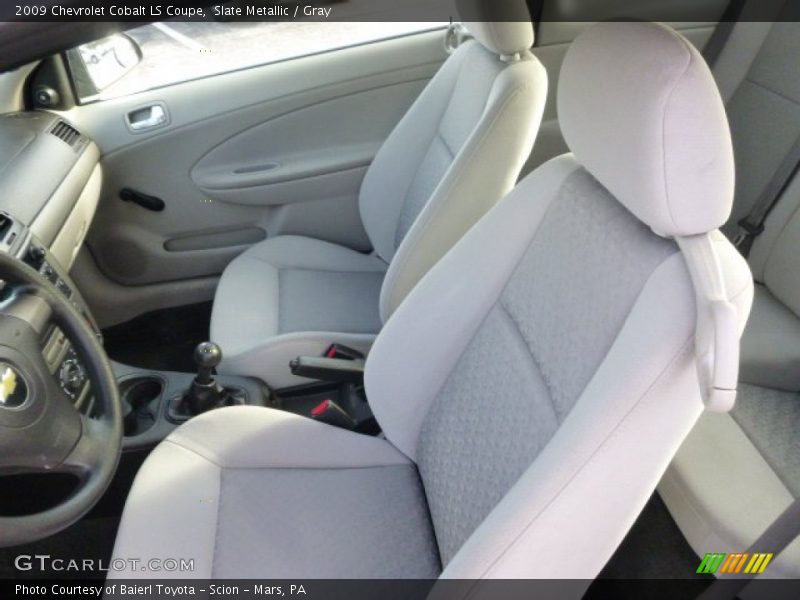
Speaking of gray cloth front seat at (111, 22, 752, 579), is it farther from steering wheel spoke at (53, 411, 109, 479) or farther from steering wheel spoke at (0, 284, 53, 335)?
steering wheel spoke at (0, 284, 53, 335)

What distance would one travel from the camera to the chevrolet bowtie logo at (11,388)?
2.84 ft

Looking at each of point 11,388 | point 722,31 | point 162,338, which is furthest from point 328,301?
point 722,31

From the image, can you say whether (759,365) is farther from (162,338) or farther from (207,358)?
(162,338)

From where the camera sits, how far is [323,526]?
1.08 meters

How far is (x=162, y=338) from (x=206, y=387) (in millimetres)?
673

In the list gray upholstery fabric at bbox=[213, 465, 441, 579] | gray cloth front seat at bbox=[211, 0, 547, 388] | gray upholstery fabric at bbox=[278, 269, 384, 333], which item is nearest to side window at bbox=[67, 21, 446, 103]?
gray cloth front seat at bbox=[211, 0, 547, 388]

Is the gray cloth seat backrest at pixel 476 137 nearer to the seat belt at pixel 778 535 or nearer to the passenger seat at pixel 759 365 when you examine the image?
the passenger seat at pixel 759 365

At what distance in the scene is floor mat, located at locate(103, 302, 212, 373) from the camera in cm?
193

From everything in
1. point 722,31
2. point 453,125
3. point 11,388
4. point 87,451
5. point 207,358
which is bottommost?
point 207,358

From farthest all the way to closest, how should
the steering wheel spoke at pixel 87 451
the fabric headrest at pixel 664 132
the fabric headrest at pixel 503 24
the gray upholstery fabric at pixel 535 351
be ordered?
1. the fabric headrest at pixel 503 24
2. the steering wheel spoke at pixel 87 451
3. the gray upholstery fabric at pixel 535 351
4. the fabric headrest at pixel 664 132

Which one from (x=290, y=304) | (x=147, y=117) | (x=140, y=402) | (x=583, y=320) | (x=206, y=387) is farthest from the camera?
(x=147, y=117)

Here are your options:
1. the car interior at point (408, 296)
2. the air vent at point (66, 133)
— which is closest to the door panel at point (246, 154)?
the car interior at point (408, 296)

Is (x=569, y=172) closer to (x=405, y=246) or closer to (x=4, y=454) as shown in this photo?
(x=405, y=246)

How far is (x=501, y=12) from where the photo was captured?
1331mm
